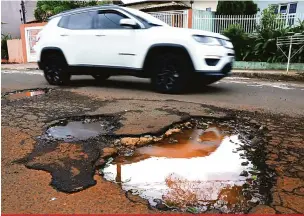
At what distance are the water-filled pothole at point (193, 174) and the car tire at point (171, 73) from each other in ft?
8.31

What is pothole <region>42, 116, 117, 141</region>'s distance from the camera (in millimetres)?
3666

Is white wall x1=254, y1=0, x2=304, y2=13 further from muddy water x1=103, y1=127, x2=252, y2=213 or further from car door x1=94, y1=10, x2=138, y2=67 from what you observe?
muddy water x1=103, y1=127, x2=252, y2=213

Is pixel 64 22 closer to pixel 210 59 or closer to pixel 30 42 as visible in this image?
pixel 210 59

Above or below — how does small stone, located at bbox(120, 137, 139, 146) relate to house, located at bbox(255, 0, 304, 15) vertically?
below

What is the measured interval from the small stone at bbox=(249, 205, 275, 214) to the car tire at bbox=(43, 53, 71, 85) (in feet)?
20.4

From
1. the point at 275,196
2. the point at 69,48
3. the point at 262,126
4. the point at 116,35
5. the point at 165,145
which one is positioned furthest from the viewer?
the point at 69,48

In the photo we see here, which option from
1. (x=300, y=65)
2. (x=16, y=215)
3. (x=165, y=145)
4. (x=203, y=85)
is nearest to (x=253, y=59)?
(x=300, y=65)

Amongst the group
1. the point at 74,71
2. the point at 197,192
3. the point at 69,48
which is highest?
the point at 69,48

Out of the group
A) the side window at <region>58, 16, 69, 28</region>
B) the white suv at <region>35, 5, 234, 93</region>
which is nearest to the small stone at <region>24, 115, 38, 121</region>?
the white suv at <region>35, 5, 234, 93</region>

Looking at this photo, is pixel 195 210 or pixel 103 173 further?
pixel 103 173

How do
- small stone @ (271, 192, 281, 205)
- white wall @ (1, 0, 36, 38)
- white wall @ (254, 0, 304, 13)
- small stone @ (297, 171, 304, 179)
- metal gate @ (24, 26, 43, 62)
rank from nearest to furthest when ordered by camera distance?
small stone @ (271, 192, 281, 205)
small stone @ (297, 171, 304, 179)
white wall @ (254, 0, 304, 13)
metal gate @ (24, 26, 43, 62)
white wall @ (1, 0, 36, 38)

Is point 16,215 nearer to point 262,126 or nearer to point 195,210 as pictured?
point 195,210

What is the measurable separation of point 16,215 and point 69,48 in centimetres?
557

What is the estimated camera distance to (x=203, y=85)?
7.37m
